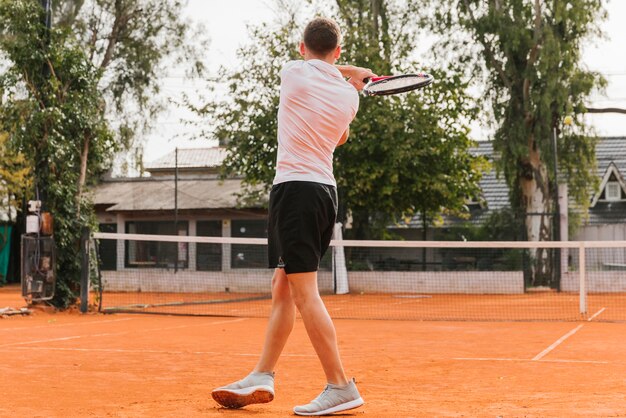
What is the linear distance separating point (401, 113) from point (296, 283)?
74.6 feet

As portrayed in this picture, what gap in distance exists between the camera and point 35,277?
15898mm

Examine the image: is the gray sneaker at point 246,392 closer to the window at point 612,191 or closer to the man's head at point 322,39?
the man's head at point 322,39

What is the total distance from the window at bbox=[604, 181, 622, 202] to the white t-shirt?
38412 millimetres

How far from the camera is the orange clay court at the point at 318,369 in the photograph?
5.15 metres

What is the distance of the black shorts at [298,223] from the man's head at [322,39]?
69 centimetres

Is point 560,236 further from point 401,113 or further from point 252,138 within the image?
point 252,138

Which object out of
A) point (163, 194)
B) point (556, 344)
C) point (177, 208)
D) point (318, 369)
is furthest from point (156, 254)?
point (318, 369)

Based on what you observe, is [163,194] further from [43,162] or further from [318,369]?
[318,369]

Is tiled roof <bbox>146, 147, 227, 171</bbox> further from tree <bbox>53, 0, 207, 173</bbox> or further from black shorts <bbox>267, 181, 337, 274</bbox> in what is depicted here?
black shorts <bbox>267, 181, 337, 274</bbox>

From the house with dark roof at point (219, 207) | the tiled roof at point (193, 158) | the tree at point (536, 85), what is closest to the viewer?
the tree at point (536, 85)

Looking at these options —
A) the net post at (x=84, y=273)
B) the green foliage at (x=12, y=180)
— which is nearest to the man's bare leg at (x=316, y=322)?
the net post at (x=84, y=273)

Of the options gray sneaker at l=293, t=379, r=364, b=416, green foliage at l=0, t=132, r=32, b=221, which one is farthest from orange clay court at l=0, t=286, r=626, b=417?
green foliage at l=0, t=132, r=32, b=221

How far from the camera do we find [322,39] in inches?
191

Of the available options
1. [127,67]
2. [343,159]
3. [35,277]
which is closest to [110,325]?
[35,277]
